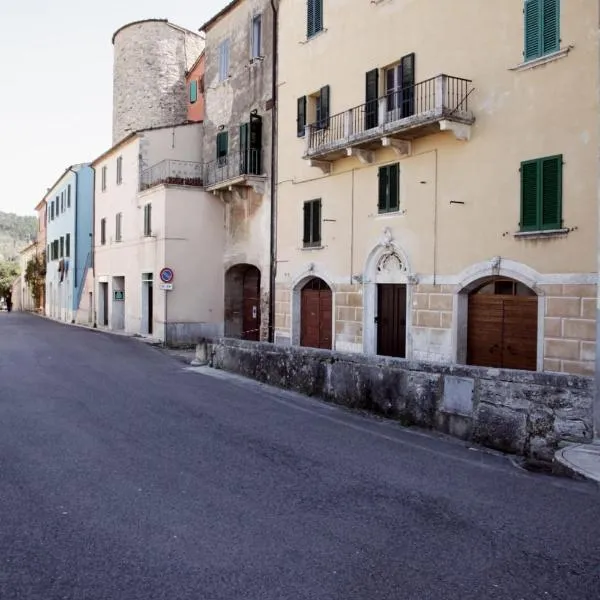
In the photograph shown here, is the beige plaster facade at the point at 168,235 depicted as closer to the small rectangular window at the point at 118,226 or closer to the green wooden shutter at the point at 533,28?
the small rectangular window at the point at 118,226

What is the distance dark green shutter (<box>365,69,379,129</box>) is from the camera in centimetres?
1853

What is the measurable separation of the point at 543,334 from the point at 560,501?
830 centimetres

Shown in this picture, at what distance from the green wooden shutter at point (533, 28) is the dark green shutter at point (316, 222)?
8.33 m

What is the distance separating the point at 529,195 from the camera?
14461 millimetres

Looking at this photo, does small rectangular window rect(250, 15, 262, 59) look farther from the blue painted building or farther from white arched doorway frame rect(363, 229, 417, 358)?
the blue painted building

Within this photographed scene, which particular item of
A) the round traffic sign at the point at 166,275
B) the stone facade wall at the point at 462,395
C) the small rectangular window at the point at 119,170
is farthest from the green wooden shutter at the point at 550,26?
the small rectangular window at the point at 119,170

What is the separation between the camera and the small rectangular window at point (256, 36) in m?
24.4

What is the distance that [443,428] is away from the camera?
9.80m

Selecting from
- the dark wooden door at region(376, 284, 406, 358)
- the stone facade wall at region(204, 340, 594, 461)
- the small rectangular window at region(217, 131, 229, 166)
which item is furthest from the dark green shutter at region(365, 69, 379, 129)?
the small rectangular window at region(217, 131, 229, 166)

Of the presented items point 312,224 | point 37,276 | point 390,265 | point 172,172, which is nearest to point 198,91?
point 172,172

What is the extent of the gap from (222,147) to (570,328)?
17.1 metres

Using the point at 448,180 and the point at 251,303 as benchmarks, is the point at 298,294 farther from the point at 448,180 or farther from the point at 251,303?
the point at 448,180

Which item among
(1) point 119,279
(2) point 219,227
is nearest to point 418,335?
(2) point 219,227

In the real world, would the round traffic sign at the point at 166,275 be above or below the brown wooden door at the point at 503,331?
above
